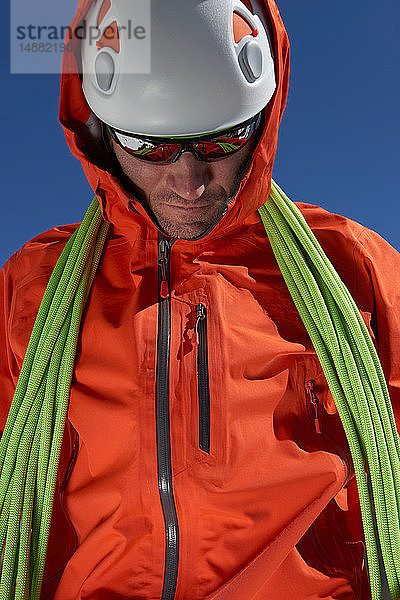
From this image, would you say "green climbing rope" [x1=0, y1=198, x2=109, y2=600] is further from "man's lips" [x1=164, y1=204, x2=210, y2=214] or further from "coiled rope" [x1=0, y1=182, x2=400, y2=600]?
"man's lips" [x1=164, y1=204, x2=210, y2=214]

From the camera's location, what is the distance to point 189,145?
4.47 feet

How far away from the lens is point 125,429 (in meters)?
1.35

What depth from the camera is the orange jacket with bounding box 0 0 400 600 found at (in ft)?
4.38

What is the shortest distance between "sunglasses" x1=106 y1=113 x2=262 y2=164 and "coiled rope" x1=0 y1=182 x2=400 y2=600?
21 cm

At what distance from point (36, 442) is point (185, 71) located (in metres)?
0.78

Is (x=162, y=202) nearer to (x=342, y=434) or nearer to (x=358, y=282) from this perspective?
(x=358, y=282)

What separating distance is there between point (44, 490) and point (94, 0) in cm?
100

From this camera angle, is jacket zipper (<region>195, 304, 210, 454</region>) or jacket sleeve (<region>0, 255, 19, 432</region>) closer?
jacket zipper (<region>195, 304, 210, 454</region>)

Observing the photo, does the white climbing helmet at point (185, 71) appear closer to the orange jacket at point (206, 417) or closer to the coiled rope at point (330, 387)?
the orange jacket at point (206, 417)

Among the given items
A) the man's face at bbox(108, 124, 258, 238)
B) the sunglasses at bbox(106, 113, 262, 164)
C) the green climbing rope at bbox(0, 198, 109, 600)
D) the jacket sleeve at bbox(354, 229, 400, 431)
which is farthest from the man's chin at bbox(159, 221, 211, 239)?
the jacket sleeve at bbox(354, 229, 400, 431)

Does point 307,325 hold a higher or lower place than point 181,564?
higher

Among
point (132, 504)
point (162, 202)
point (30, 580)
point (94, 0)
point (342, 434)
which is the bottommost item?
point (30, 580)

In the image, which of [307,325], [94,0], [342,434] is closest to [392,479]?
[342,434]

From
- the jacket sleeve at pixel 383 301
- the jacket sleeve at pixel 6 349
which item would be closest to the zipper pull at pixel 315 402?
the jacket sleeve at pixel 383 301
